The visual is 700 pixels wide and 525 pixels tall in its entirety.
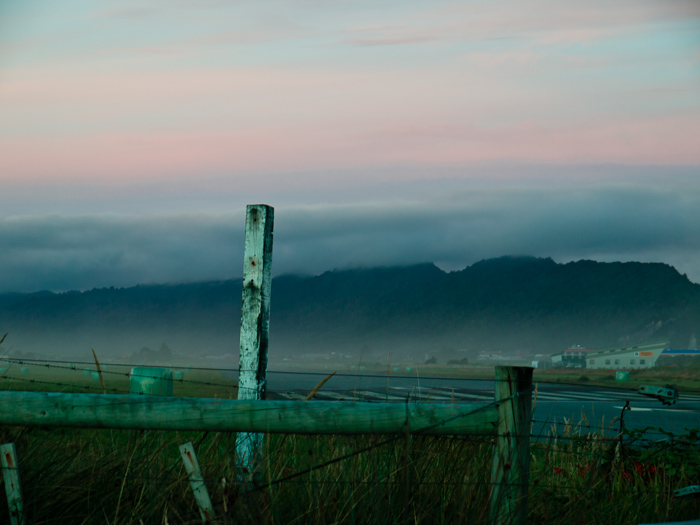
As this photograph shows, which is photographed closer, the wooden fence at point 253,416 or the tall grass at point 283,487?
the wooden fence at point 253,416

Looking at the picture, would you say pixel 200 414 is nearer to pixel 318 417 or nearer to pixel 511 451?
pixel 318 417

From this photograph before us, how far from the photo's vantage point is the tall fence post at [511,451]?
3.27 metres

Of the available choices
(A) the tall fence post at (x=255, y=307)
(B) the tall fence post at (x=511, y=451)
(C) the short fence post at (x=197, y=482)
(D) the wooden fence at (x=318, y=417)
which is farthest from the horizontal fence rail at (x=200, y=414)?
(A) the tall fence post at (x=255, y=307)

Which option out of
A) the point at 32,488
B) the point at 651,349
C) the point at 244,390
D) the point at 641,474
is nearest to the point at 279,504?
the point at 32,488

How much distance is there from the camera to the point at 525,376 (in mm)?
3352

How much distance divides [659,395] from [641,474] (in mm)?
1441

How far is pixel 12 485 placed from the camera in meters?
3.25

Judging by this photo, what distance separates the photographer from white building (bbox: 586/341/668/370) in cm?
11244

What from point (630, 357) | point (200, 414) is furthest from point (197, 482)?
point (630, 357)

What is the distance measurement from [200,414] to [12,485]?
106 cm

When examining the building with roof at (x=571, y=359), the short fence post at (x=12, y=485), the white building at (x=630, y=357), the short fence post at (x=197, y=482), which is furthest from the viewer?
the building with roof at (x=571, y=359)

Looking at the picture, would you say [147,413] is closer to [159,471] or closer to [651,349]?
[159,471]

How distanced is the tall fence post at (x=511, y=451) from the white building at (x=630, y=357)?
119m

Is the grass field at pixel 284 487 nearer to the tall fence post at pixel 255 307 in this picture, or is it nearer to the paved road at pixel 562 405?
the paved road at pixel 562 405
